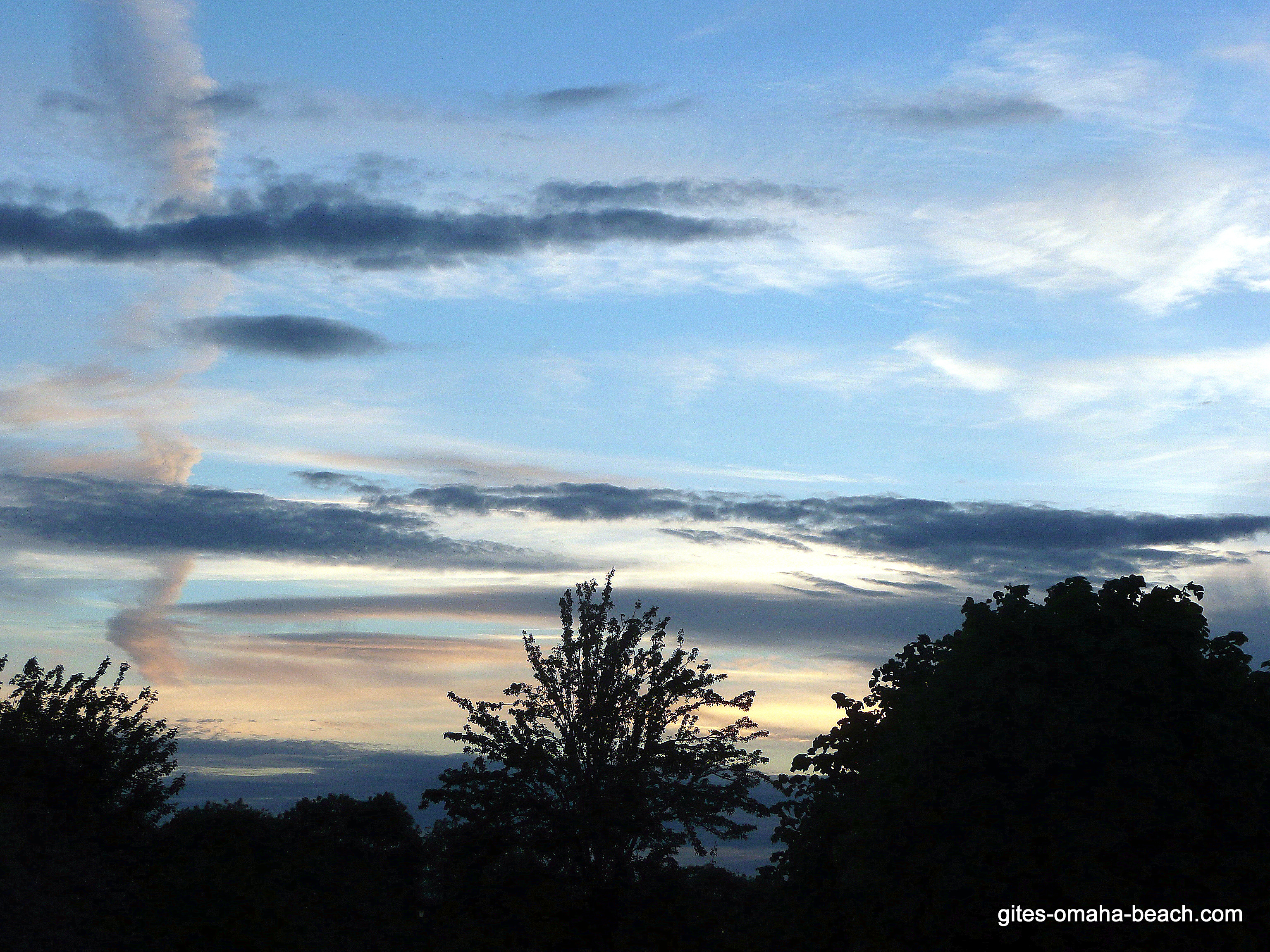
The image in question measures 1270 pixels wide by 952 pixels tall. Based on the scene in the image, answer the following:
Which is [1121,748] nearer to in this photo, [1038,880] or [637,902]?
[1038,880]

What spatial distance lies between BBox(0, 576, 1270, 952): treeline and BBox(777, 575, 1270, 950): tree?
0.16ft

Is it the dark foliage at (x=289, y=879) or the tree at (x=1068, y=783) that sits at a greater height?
the tree at (x=1068, y=783)

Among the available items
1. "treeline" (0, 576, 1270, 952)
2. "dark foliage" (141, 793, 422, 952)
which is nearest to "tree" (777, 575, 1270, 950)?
"treeline" (0, 576, 1270, 952)

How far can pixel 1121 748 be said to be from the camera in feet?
68.2

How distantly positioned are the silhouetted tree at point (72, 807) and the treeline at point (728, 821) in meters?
0.09

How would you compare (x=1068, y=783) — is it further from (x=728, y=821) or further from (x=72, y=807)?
(x=72, y=807)

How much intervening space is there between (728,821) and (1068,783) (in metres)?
18.2

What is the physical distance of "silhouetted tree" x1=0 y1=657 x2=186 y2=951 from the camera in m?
32.3

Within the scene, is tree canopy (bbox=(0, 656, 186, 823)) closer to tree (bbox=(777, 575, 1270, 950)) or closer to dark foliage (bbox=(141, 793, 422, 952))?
dark foliage (bbox=(141, 793, 422, 952))

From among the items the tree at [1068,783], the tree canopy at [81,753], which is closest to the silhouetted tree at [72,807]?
the tree canopy at [81,753]

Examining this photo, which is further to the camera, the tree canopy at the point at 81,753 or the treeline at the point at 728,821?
the tree canopy at the point at 81,753

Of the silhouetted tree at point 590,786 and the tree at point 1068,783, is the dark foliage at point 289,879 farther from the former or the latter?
the tree at point 1068,783

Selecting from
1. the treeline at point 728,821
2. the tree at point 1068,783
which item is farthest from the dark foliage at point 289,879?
the tree at point 1068,783

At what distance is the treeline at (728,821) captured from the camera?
20.1 meters
